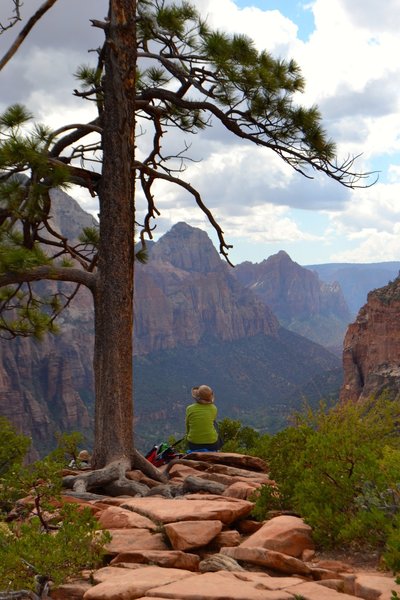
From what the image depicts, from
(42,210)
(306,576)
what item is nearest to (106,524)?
(306,576)

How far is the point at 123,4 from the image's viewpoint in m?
9.66

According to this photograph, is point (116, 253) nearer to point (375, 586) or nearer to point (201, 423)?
point (201, 423)

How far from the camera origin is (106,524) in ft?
19.7

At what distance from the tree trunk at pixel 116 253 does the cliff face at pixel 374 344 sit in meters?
61.0

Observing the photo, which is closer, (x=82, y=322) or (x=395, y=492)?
(x=395, y=492)

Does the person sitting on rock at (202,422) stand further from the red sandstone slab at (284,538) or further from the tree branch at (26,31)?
the tree branch at (26,31)

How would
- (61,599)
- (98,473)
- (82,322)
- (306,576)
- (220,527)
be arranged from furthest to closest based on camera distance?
(82,322) < (98,473) < (220,527) < (306,576) < (61,599)

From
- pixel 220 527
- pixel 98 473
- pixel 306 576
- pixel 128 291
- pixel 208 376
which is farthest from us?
pixel 208 376

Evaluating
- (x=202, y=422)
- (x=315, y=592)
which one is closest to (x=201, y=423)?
(x=202, y=422)

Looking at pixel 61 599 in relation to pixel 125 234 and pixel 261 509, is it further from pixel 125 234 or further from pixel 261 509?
pixel 125 234

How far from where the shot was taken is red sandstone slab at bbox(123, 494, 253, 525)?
5852mm

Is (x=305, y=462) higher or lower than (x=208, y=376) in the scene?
higher

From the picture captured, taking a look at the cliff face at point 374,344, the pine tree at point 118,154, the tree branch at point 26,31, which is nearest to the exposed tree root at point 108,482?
the pine tree at point 118,154

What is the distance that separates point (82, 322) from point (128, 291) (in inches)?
5263
